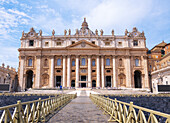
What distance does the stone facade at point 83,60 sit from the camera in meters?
61.1

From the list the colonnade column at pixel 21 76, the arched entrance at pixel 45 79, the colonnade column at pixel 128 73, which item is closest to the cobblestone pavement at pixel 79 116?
the colonnade column at pixel 128 73

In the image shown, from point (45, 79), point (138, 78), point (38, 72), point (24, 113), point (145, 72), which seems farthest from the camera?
point (138, 78)

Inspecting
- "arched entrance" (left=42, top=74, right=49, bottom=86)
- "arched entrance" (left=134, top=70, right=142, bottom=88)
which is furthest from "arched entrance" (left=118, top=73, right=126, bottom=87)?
"arched entrance" (left=42, top=74, right=49, bottom=86)

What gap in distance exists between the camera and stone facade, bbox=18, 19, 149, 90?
61125 mm

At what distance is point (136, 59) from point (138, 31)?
12.0 metres

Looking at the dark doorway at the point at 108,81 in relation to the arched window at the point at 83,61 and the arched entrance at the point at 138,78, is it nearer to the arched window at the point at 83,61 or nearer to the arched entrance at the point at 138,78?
the arched window at the point at 83,61

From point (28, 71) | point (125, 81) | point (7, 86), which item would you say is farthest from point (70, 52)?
point (7, 86)

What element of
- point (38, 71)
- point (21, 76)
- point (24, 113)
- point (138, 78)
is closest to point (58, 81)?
point (38, 71)

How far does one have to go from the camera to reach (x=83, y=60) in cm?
6303

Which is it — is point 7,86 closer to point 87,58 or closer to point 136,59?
point 87,58

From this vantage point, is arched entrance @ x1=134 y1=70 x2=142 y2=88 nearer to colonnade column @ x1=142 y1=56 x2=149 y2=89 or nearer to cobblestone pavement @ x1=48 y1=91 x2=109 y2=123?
colonnade column @ x1=142 y1=56 x2=149 y2=89

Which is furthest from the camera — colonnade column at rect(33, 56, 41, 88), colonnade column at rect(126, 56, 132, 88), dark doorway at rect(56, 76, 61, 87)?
dark doorway at rect(56, 76, 61, 87)

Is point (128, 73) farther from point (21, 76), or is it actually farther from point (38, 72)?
point (21, 76)

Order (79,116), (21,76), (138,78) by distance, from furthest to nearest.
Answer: (138,78) < (21,76) < (79,116)
